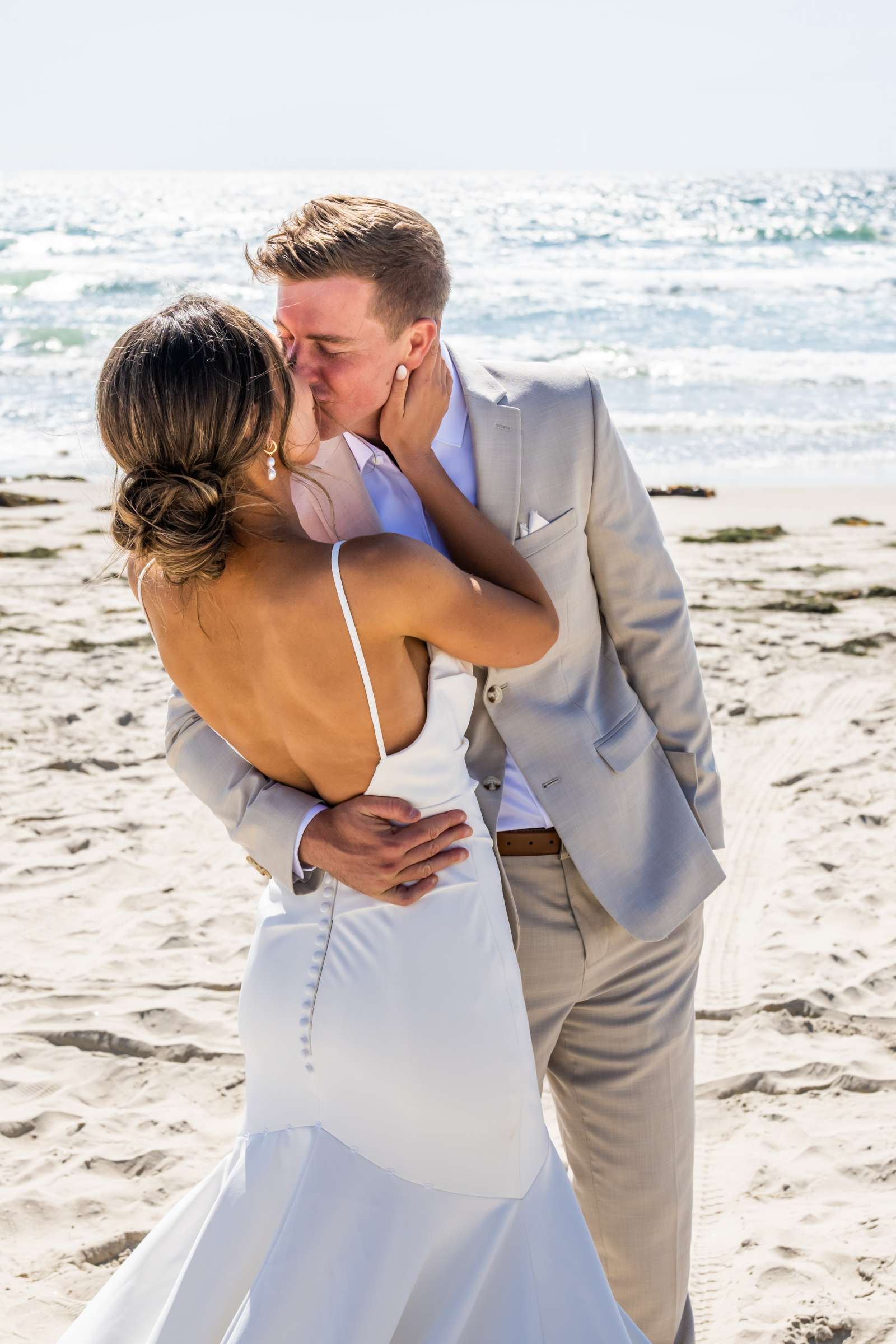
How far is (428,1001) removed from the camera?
6.45 feet

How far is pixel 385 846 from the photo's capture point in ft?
6.59

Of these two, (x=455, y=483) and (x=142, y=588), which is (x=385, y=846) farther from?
(x=455, y=483)

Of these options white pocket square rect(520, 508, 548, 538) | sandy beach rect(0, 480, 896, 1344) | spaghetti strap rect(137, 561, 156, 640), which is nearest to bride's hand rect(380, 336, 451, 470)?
white pocket square rect(520, 508, 548, 538)

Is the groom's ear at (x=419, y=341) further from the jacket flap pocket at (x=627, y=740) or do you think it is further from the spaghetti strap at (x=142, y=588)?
the jacket flap pocket at (x=627, y=740)

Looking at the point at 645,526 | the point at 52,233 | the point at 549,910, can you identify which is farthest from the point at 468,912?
the point at 52,233

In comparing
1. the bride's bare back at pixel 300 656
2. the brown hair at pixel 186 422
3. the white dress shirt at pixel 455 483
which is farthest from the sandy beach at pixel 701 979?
the brown hair at pixel 186 422

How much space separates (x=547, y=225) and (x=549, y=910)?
4241 cm

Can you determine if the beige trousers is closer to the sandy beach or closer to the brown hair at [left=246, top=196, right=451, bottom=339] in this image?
the sandy beach

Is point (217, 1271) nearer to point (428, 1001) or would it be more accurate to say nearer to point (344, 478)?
point (428, 1001)

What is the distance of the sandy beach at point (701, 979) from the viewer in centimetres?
344

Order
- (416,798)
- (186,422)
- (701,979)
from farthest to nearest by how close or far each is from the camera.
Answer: (701,979) < (416,798) < (186,422)

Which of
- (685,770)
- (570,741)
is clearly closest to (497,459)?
(570,741)

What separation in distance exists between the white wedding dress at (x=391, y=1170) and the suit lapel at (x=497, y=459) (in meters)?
0.53

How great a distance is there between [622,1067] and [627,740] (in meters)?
0.66
